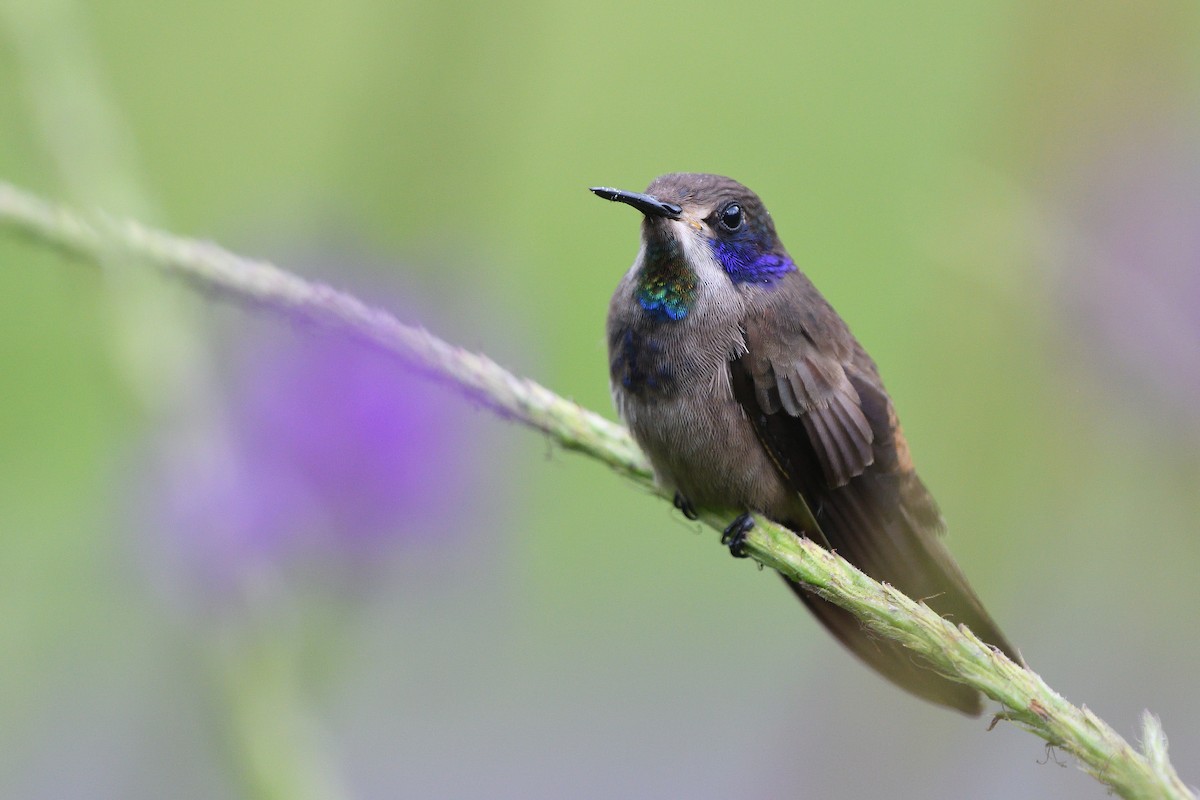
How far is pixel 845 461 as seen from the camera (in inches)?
101

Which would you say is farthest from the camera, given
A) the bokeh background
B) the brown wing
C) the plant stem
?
the bokeh background

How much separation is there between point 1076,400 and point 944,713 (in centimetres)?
74

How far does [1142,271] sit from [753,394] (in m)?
1.08

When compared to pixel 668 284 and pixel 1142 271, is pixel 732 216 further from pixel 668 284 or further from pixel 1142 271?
pixel 1142 271

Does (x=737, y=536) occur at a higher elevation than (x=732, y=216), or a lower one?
lower

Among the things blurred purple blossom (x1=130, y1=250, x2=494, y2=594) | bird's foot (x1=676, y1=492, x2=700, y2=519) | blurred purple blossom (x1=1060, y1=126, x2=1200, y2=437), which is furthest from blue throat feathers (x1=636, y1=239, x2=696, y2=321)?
blurred purple blossom (x1=1060, y1=126, x2=1200, y2=437)

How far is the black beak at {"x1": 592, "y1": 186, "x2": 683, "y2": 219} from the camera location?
2355 mm

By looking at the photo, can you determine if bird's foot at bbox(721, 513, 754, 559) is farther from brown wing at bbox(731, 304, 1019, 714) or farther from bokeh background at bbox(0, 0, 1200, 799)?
bokeh background at bbox(0, 0, 1200, 799)

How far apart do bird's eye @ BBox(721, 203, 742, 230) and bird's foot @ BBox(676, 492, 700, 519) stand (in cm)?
59

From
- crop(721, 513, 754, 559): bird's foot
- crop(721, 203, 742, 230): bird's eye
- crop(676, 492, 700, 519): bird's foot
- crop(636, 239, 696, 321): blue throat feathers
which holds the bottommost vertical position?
crop(721, 513, 754, 559): bird's foot

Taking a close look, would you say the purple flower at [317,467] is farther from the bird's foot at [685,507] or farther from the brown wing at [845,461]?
the brown wing at [845,461]

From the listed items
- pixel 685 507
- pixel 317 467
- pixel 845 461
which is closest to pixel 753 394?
pixel 845 461

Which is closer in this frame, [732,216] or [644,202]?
[644,202]

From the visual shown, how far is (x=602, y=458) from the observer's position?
2436 mm
